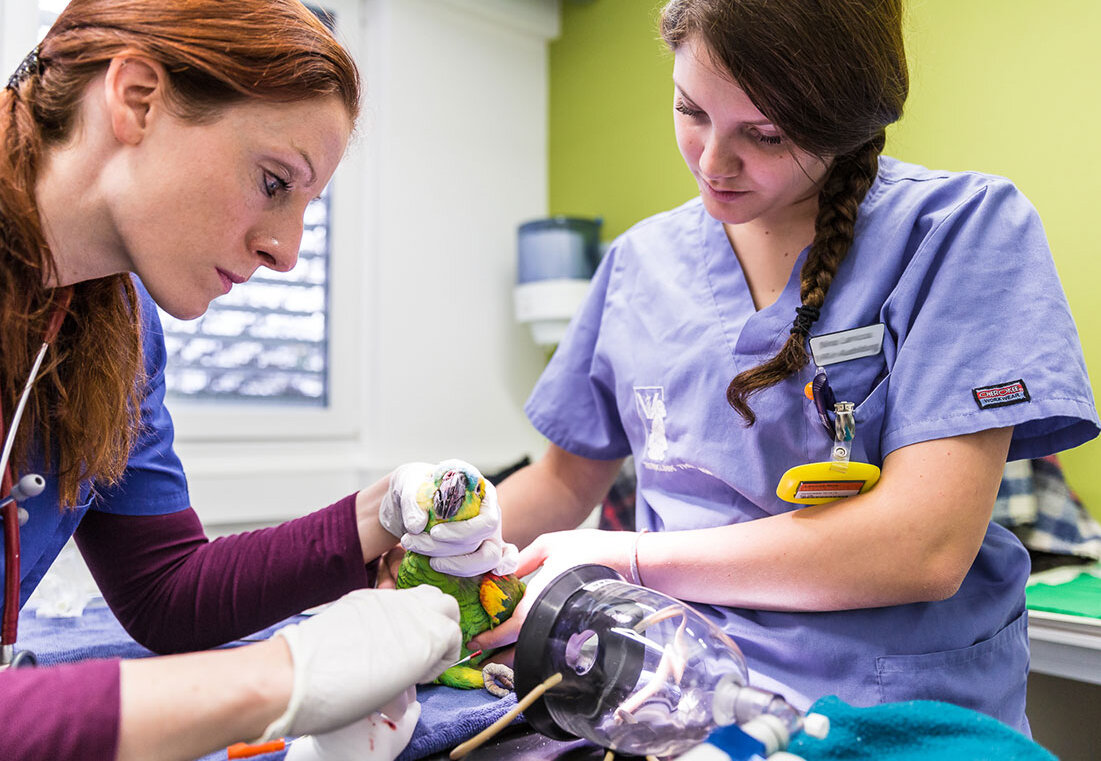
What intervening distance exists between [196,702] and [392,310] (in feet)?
7.32

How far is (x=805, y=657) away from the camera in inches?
37.8

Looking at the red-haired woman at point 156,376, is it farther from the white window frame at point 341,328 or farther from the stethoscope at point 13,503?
the white window frame at point 341,328

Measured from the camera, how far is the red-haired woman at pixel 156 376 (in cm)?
61

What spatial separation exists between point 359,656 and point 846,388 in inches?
25.1

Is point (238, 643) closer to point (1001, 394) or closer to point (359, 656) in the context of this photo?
point (359, 656)

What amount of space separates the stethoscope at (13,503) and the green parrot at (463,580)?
37 centimetres

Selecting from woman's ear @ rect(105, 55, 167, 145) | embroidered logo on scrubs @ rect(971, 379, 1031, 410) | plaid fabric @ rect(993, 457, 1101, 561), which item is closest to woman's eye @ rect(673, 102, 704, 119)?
embroidered logo on scrubs @ rect(971, 379, 1031, 410)

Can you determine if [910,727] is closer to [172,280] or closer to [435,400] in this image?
[172,280]

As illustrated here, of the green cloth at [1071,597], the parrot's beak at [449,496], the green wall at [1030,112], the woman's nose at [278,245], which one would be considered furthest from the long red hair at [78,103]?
the green cloth at [1071,597]

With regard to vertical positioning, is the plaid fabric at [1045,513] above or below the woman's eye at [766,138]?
Answer: below

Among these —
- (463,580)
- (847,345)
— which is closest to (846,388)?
(847,345)

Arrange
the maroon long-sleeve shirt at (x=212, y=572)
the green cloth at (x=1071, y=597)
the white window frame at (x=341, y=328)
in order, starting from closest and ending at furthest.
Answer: the maroon long-sleeve shirt at (x=212, y=572)
the green cloth at (x=1071, y=597)
the white window frame at (x=341, y=328)

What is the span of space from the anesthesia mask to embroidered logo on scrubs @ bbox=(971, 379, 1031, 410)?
40 centimetres

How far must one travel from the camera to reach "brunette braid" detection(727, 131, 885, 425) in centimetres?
100
